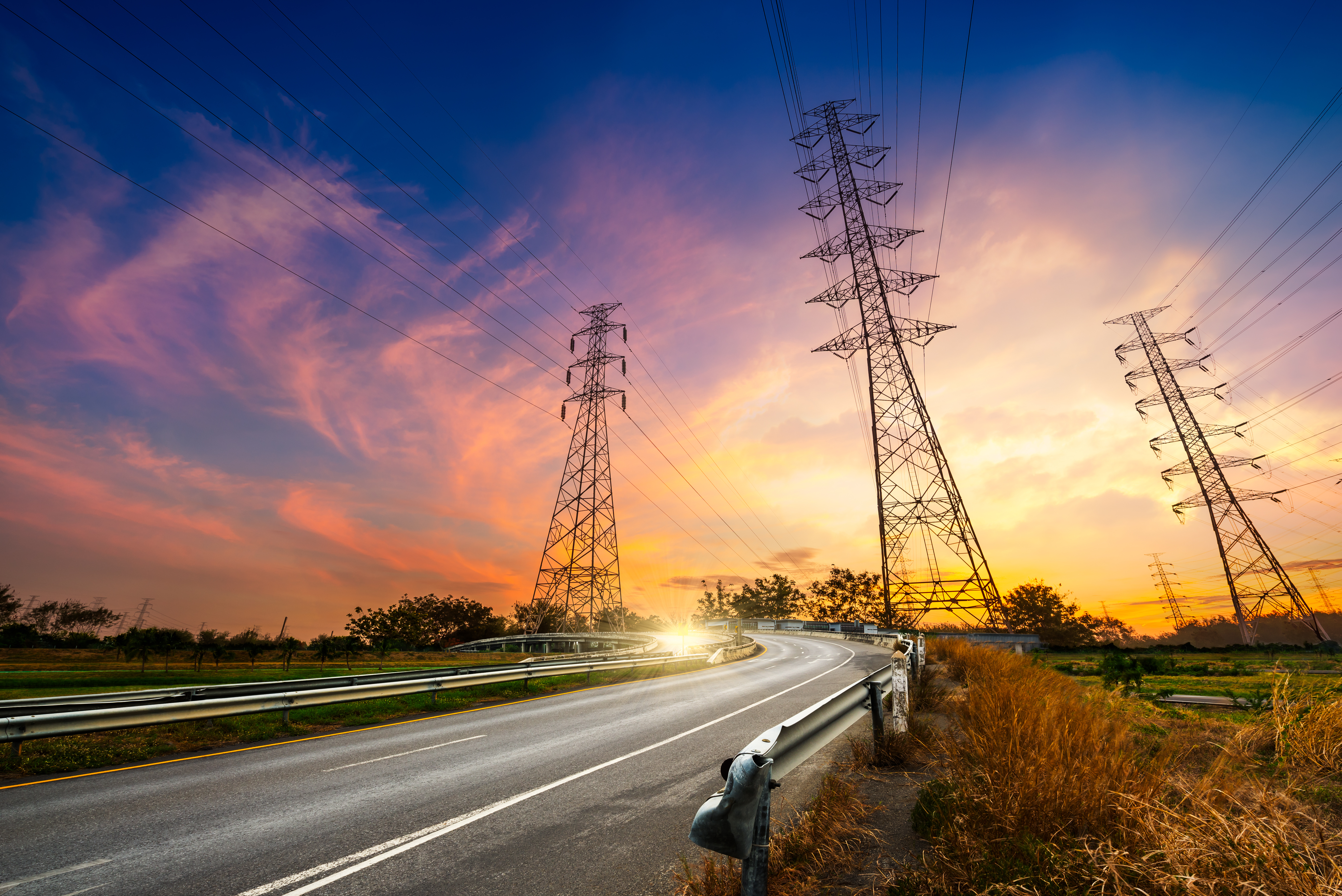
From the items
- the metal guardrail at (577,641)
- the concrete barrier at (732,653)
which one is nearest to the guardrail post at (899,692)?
the concrete barrier at (732,653)

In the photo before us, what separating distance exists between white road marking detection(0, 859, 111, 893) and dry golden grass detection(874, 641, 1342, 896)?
250 inches

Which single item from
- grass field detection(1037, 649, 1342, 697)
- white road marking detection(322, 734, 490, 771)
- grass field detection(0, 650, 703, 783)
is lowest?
grass field detection(1037, 649, 1342, 697)

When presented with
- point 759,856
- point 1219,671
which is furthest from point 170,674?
point 1219,671

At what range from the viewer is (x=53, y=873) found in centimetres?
447

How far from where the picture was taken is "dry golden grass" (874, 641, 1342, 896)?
2.58 m

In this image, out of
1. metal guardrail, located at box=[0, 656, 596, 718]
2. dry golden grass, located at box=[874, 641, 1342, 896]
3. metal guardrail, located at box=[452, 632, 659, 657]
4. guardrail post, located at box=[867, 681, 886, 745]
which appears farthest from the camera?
metal guardrail, located at box=[452, 632, 659, 657]

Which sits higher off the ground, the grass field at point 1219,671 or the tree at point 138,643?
the tree at point 138,643

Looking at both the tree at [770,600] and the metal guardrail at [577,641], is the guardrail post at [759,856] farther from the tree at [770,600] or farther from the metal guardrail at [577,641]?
the tree at [770,600]

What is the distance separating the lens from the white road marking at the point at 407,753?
313 inches

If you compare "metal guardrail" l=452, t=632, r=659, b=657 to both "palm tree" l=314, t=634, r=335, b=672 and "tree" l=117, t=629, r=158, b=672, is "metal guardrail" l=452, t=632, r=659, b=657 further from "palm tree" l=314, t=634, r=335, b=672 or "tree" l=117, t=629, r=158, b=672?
"tree" l=117, t=629, r=158, b=672

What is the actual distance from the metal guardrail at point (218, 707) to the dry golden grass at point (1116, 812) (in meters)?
11.9

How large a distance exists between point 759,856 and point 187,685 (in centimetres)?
2953

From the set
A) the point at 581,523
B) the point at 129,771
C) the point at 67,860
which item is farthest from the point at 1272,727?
the point at 581,523

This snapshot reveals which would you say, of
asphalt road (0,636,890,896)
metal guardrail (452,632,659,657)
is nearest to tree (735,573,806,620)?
metal guardrail (452,632,659,657)
